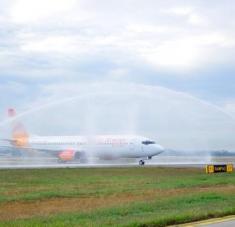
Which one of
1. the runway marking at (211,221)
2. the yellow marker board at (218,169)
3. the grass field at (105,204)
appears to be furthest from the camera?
the yellow marker board at (218,169)

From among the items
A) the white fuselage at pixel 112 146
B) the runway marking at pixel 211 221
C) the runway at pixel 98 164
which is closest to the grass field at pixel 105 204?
the runway marking at pixel 211 221

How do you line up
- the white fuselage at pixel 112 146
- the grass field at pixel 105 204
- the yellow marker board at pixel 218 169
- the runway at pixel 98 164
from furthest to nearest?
the white fuselage at pixel 112 146
the runway at pixel 98 164
the yellow marker board at pixel 218 169
the grass field at pixel 105 204

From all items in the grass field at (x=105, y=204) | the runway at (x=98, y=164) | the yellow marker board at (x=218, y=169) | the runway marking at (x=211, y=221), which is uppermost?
the runway at (x=98, y=164)

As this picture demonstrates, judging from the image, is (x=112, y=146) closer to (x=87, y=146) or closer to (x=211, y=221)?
(x=87, y=146)

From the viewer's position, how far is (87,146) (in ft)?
234

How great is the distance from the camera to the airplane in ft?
226

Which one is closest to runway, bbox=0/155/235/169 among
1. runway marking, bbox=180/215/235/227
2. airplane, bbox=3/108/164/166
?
airplane, bbox=3/108/164/166

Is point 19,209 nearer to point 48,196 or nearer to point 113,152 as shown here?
point 48,196

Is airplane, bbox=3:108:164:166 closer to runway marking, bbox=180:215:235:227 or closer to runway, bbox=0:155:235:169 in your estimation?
runway, bbox=0:155:235:169

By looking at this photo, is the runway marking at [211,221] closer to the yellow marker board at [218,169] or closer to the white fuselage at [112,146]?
the yellow marker board at [218,169]

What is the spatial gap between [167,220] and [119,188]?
475 inches

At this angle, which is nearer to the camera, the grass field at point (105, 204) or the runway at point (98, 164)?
the grass field at point (105, 204)

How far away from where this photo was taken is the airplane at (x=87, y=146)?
6894cm

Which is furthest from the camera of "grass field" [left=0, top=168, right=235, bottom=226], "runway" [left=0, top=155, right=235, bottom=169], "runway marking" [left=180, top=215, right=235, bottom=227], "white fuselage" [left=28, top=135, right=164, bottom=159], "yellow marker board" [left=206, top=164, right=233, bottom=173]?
"white fuselage" [left=28, top=135, right=164, bottom=159]
